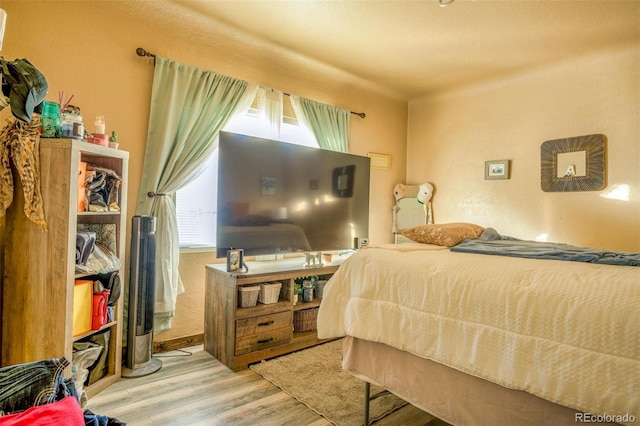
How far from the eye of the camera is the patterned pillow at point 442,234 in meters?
2.04

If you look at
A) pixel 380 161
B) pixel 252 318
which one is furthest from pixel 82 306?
pixel 380 161

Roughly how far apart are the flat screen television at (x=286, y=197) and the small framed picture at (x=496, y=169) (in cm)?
140

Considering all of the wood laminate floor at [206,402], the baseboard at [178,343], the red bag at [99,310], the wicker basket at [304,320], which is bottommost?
the wood laminate floor at [206,402]

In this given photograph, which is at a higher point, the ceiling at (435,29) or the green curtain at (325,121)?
the ceiling at (435,29)

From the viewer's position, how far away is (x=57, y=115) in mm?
1819

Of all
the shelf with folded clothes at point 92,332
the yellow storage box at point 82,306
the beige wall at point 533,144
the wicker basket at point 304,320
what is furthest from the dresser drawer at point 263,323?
the beige wall at point 533,144

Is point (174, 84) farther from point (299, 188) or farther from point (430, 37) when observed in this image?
Answer: point (430, 37)

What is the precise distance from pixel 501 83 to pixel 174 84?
129 inches

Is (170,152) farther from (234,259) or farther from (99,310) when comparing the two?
(99,310)

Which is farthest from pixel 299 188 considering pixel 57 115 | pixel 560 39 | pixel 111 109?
pixel 560 39

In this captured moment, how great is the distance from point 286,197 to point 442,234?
1.29 metres

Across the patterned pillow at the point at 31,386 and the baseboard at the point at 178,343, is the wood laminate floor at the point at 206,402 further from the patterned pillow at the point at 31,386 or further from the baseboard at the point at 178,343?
the patterned pillow at the point at 31,386

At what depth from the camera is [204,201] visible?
290cm

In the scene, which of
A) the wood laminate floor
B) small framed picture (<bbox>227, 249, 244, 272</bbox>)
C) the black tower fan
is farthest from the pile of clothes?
the wood laminate floor
